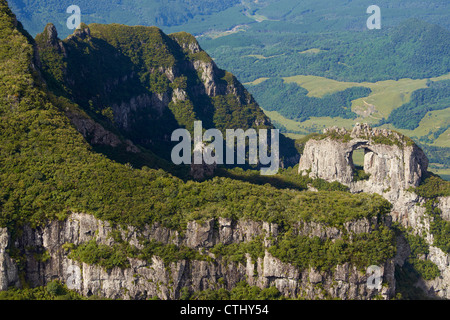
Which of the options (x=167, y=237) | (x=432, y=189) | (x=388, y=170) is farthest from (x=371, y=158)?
(x=167, y=237)

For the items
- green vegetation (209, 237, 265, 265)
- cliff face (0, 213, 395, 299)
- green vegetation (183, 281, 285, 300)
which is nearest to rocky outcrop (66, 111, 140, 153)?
cliff face (0, 213, 395, 299)

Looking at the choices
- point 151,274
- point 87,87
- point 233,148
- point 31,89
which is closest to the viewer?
point 151,274

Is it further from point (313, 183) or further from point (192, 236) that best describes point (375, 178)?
point (192, 236)

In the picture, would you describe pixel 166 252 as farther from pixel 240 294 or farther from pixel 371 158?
pixel 371 158

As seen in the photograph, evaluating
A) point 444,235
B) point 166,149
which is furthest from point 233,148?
point 444,235

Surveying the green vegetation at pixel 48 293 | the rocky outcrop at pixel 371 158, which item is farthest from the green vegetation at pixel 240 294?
the rocky outcrop at pixel 371 158

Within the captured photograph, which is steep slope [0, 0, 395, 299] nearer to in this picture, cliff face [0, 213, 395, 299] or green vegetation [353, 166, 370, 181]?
cliff face [0, 213, 395, 299]
